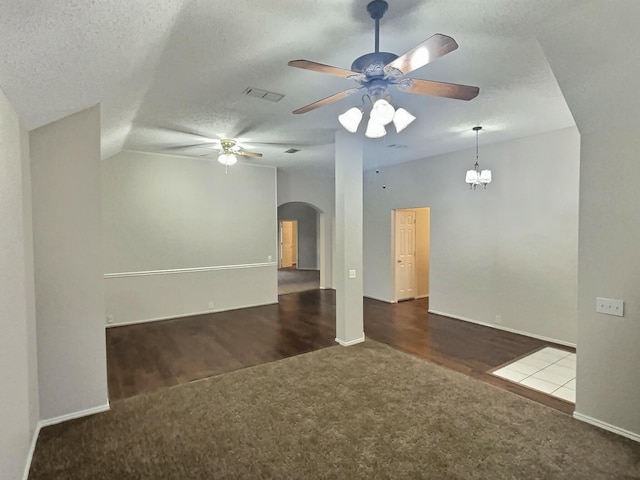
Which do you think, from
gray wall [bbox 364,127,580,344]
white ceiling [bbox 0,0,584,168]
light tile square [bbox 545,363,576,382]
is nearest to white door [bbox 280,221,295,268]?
gray wall [bbox 364,127,580,344]

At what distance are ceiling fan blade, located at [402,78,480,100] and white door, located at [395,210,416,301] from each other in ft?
16.7

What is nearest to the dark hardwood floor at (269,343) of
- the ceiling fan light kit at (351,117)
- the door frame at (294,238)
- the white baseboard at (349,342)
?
the white baseboard at (349,342)

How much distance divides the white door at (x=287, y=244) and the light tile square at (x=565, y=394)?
1138cm

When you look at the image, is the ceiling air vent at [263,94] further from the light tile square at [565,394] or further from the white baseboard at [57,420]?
the light tile square at [565,394]

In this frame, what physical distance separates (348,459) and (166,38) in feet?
10.1

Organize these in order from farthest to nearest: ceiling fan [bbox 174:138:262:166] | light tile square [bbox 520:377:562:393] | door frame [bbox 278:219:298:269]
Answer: door frame [bbox 278:219:298:269] → ceiling fan [bbox 174:138:262:166] → light tile square [bbox 520:377:562:393]

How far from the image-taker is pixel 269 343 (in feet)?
15.5

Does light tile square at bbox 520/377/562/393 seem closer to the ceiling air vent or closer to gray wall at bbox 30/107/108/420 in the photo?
the ceiling air vent

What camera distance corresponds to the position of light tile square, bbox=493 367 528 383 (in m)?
3.59

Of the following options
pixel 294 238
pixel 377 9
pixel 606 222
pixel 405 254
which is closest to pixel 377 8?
pixel 377 9

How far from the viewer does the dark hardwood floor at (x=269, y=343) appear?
12.2 ft

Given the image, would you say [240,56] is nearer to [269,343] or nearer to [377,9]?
[377,9]

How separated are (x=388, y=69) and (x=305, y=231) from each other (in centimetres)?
1114

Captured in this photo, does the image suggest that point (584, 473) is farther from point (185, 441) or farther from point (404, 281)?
point (404, 281)
